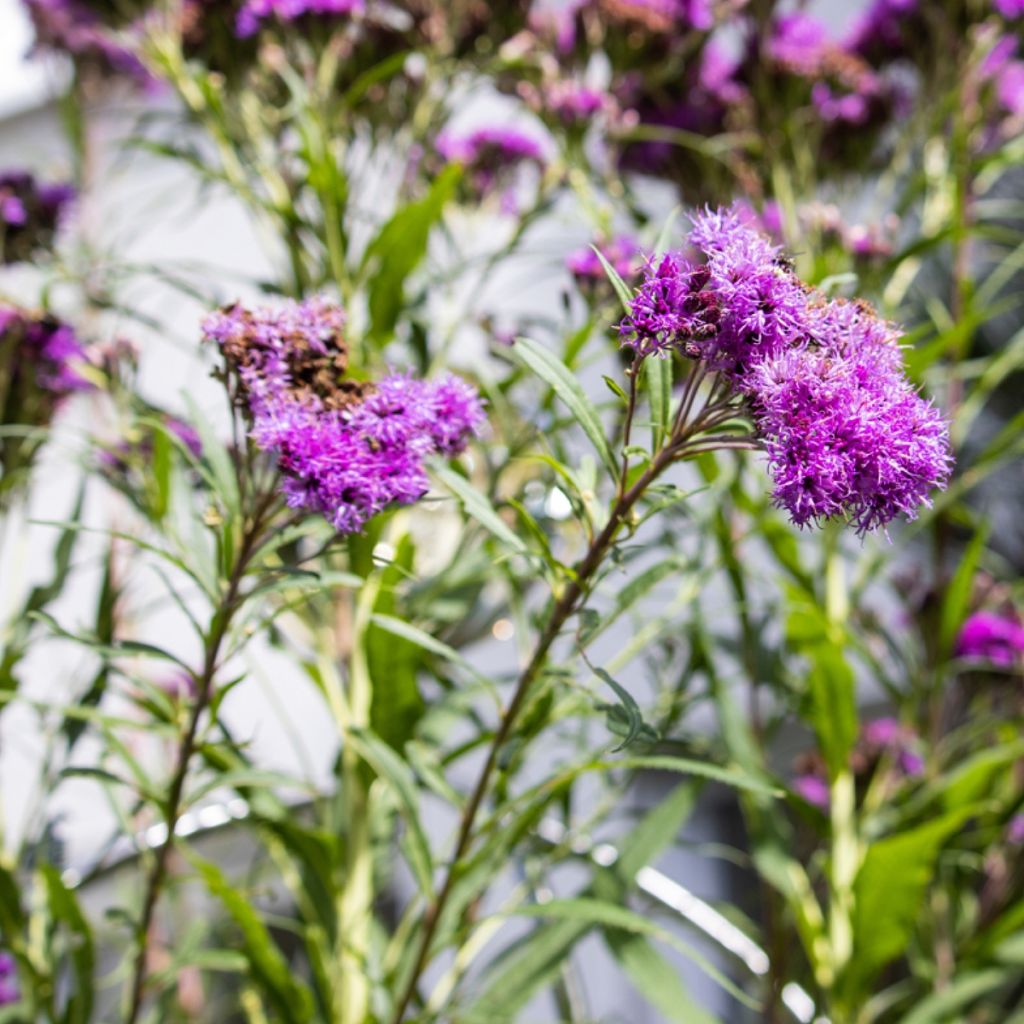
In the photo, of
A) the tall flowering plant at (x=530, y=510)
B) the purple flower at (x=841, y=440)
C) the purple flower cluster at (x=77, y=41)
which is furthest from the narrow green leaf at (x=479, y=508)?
the purple flower cluster at (x=77, y=41)

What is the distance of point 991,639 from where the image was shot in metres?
0.97

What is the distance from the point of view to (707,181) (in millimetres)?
1048

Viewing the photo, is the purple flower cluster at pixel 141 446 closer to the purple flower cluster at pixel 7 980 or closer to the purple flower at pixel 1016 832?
the purple flower cluster at pixel 7 980

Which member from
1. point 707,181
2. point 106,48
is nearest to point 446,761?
point 707,181

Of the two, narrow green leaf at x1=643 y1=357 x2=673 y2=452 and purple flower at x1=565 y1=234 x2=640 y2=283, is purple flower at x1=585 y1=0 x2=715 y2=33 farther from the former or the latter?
narrow green leaf at x1=643 y1=357 x2=673 y2=452

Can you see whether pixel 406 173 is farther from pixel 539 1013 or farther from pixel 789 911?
pixel 539 1013

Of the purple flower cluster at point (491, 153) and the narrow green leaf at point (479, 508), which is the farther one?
the purple flower cluster at point (491, 153)

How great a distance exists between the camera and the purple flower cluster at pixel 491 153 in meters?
1.05

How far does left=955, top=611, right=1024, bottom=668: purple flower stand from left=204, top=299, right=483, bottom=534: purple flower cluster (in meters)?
0.63

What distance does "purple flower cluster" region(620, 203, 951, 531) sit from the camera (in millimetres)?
386

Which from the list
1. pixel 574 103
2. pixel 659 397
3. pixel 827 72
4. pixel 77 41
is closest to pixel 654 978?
pixel 659 397

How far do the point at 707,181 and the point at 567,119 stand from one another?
0.56 feet

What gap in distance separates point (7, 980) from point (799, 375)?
2.66 feet

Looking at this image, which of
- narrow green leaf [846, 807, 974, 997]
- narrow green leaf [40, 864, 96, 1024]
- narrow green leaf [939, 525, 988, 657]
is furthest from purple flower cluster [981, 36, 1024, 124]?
narrow green leaf [40, 864, 96, 1024]
